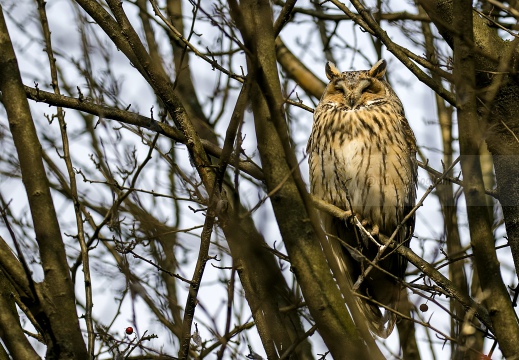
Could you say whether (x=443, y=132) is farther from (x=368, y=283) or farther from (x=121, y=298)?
(x=121, y=298)

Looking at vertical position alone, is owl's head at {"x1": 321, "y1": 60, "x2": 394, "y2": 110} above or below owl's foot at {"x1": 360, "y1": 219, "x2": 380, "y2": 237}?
above

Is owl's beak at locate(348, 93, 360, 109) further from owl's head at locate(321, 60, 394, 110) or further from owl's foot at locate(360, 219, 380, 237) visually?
owl's foot at locate(360, 219, 380, 237)

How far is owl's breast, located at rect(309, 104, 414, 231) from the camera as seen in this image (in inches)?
174

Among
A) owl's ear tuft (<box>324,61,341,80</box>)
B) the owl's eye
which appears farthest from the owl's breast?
owl's ear tuft (<box>324,61,341,80</box>)

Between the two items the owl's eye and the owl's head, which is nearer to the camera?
the owl's head

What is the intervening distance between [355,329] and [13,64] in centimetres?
157

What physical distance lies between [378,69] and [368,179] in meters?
1.13

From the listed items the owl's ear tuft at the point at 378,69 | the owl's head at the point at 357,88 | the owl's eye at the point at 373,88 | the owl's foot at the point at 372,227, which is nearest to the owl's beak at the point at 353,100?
the owl's head at the point at 357,88

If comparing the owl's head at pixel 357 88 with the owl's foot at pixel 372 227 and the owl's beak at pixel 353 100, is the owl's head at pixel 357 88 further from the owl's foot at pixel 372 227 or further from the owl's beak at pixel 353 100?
the owl's foot at pixel 372 227

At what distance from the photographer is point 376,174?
444cm

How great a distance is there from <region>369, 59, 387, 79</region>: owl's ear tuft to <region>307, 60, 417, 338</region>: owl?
1.29ft

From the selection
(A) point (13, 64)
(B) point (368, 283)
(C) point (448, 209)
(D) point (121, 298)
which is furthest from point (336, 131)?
(A) point (13, 64)

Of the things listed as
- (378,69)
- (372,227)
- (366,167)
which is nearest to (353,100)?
(378,69)

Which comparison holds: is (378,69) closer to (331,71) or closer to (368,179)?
(331,71)
